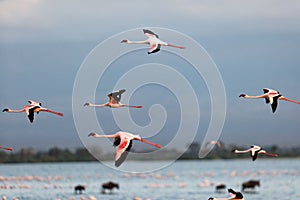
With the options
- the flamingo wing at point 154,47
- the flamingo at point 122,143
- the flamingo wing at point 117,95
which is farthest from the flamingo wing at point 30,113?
the flamingo wing at point 154,47

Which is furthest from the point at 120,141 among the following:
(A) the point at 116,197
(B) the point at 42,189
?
(B) the point at 42,189

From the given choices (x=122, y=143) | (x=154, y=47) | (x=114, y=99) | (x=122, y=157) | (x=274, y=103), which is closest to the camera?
(x=122, y=157)

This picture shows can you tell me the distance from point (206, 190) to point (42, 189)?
32.5 feet

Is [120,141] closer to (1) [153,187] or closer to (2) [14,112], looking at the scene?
(2) [14,112]

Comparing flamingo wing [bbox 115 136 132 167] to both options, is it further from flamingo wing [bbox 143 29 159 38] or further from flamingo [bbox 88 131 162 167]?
flamingo wing [bbox 143 29 159 38]

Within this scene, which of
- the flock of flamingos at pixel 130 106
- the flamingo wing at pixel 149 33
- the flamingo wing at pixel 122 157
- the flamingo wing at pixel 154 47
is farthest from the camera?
the flamingo wing at pixel 149 33

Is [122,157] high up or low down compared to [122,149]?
down

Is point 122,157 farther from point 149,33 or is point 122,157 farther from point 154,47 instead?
point 149,33

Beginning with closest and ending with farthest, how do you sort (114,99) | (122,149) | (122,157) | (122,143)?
1. (122,157)
2. (122,149)
3. (122,143)
4. (114,99)

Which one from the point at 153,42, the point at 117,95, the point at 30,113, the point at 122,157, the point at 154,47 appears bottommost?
the point at 122,157

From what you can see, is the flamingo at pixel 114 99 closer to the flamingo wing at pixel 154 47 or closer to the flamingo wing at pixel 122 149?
the flamingo wing at pixel 154 47

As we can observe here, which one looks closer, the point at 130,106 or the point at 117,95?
the point at 130,106

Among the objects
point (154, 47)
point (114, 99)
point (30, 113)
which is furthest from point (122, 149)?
point (114, 99)

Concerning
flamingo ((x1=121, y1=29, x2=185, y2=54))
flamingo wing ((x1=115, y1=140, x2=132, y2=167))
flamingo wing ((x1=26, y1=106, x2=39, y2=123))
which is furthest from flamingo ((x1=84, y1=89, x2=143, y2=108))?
flamingo wing ((x1=115, y1=140, x2=132, y2=167))
